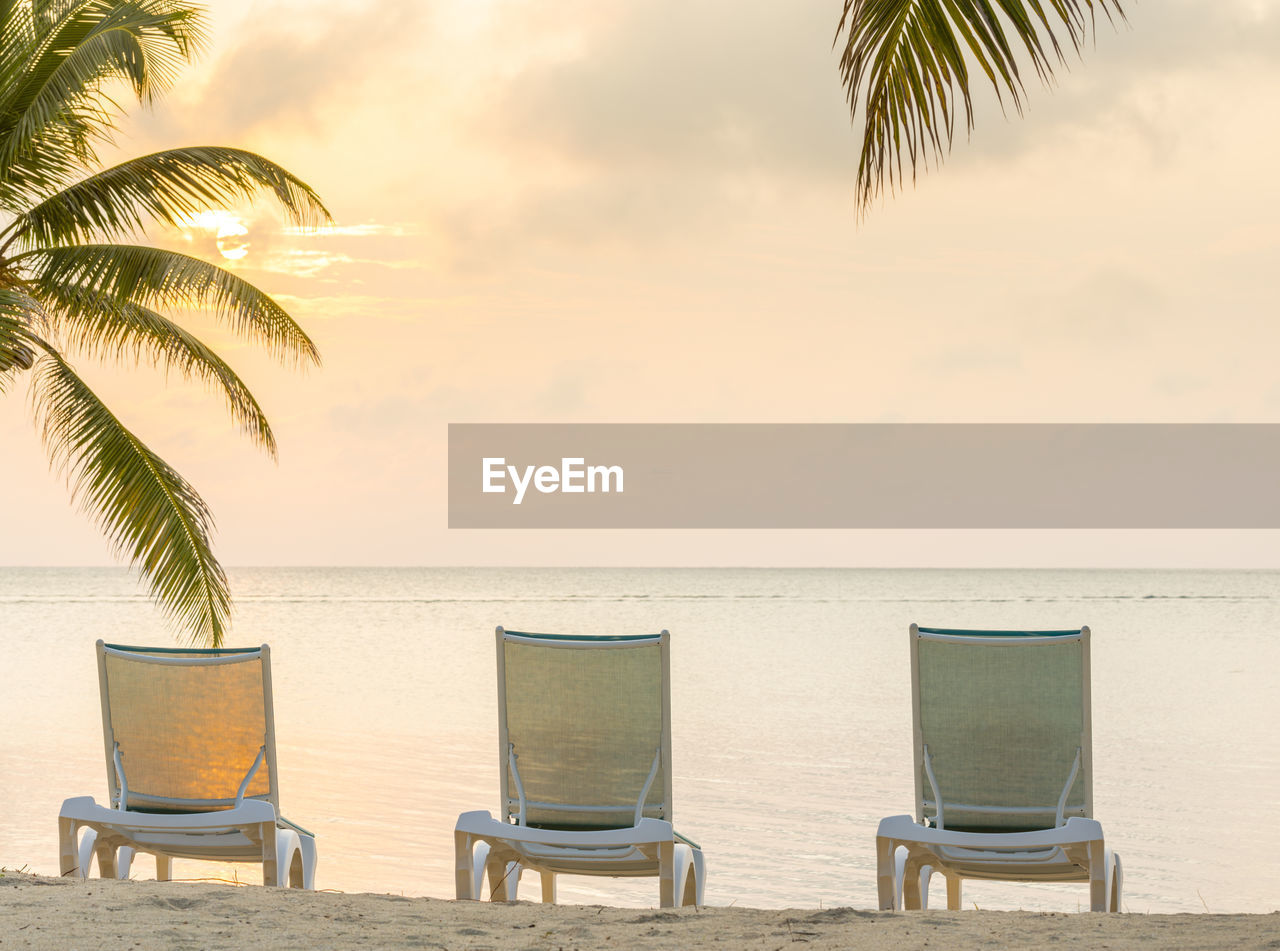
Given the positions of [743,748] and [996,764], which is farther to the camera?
[743,748]

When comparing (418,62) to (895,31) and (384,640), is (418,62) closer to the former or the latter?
(384,640)

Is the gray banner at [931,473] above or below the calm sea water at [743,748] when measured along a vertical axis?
above

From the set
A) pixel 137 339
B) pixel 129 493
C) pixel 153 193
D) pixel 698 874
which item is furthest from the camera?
pixel 137 339

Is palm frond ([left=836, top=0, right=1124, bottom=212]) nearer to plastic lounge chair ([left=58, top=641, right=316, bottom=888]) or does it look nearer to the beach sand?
the beach sand

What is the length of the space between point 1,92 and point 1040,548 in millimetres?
28395

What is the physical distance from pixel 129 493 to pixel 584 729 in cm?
453

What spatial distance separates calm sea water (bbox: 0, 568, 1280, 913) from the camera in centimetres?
572

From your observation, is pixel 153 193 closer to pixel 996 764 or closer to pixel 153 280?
pixel 153 280

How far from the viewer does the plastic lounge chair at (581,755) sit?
3457mm

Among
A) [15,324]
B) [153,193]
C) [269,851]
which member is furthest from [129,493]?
[269,851]

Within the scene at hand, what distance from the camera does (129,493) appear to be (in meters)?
7.05

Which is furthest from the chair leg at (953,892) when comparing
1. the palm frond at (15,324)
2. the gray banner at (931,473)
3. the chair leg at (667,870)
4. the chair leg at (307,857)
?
the gray banner at (931,473)

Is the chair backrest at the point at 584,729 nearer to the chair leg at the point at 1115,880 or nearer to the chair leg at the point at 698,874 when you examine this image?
the chair leg at the point at 698,874

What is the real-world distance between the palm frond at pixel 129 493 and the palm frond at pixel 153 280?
0.53 m
